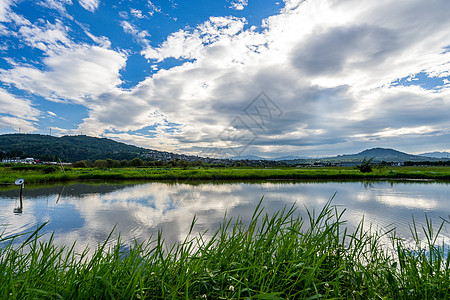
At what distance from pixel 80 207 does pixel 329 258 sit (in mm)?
10872

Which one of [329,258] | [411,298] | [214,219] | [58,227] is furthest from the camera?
[214,219]

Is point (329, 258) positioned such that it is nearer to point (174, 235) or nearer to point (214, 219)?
point (174, 235)

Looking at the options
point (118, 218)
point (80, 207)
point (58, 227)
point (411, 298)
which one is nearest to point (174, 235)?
point (118, 218)

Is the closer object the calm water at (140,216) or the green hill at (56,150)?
the calm water at (140,216)

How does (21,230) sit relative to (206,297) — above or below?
below

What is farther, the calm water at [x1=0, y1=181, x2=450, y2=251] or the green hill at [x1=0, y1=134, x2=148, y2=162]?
the green hill at [x1=0, y1=134, x2=148, y2=162]

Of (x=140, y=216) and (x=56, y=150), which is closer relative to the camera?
(x=140, y=216)

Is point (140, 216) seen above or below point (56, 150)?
below

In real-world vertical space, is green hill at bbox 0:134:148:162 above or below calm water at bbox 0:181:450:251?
above

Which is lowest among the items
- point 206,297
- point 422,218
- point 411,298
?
point 422,218

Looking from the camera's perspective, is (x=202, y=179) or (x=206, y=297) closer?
(x=206, y=297)

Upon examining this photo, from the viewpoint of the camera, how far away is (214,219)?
7.76 m

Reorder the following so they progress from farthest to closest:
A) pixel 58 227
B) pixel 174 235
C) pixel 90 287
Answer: pixel 58 227, pixel 174 235, pixel 90 287

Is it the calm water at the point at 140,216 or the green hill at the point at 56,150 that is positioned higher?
the green hill at the point at 56,150
